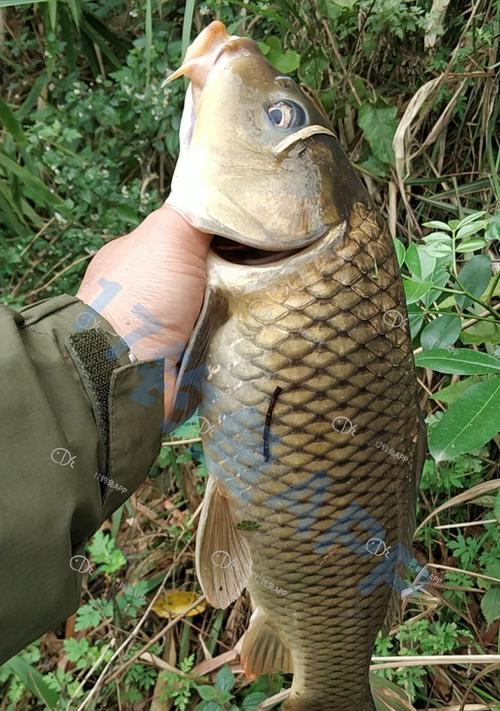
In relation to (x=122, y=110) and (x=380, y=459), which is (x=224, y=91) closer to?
(x=380, y=459)

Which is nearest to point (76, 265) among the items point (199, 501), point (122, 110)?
point (122, 110)

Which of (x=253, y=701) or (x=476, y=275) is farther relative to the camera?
(x=253, y=701)

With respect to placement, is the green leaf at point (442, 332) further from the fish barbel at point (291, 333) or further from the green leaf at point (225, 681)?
the green leaf at point (225, 681)

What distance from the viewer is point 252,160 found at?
125 cm

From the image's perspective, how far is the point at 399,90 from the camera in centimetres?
253

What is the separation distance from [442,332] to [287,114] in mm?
548

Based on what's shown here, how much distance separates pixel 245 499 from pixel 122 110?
186 centimetres

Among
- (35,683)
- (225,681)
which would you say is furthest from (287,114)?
(35,683)

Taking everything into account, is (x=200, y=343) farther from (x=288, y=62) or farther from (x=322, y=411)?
(x=288, y=62)

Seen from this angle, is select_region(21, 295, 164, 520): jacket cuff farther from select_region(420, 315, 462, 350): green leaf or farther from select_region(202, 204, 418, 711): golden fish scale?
select_region(420, 315, 462, 350): green leaf

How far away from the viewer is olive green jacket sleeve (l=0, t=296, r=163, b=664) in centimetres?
102

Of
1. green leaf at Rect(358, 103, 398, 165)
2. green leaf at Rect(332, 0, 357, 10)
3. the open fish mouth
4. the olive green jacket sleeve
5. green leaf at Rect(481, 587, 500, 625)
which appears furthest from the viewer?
green leaf at Rect(358, 103, 398, 165)

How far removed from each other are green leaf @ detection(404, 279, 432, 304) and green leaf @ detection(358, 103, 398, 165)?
1129mm

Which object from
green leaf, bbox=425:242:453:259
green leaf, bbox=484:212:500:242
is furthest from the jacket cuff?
green leaf, bbox=484:212:500:242
